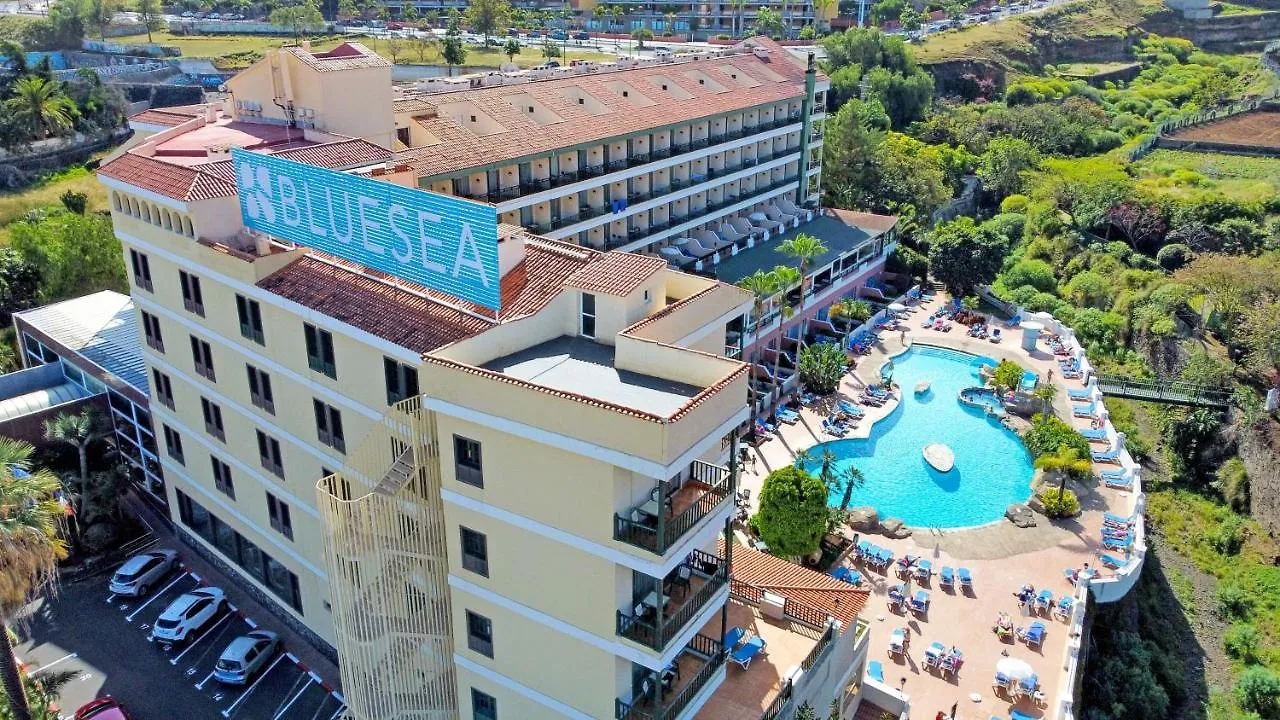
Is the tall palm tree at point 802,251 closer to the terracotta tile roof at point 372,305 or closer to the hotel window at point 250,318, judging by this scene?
the terracotta tile roof at point 372,305

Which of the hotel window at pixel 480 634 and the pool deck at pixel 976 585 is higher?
the hotel window at pixel 480 634

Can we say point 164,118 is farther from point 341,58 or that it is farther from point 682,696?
point 682,696

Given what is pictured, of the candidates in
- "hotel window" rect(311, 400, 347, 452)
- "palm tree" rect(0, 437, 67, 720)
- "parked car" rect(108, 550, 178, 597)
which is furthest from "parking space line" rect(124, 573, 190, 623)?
"hotel window" rect(311, 400, 347, 452)

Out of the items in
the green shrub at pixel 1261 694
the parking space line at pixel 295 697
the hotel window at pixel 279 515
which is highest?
the hotel window at pixel 279 515

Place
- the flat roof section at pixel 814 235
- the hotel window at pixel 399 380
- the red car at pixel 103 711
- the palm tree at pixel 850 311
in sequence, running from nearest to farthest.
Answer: the hotel window at pixel 399 380 < the red car at pixel 103 711 < the flat roof section at pixel 814 235 < the palm tree at pixel 850 311

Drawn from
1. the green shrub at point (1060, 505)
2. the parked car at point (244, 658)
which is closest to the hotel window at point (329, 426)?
the parked car at point (244, 658)

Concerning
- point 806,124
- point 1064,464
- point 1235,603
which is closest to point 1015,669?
point 1064,464
